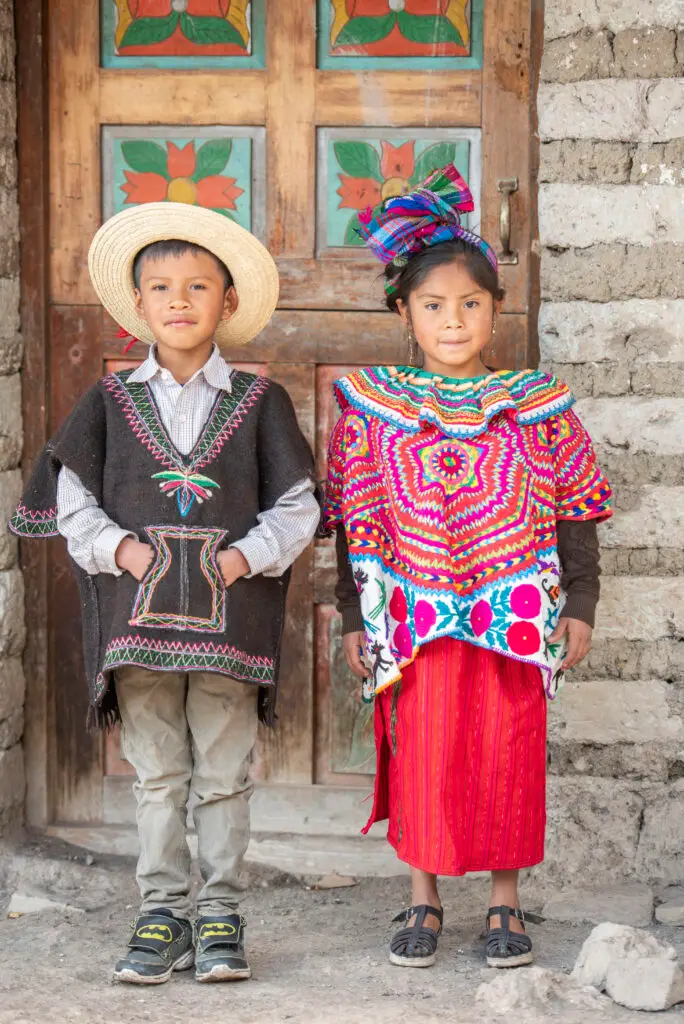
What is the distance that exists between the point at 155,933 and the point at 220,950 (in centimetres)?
15

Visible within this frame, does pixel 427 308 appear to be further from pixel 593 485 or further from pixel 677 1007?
pixel 677 1007

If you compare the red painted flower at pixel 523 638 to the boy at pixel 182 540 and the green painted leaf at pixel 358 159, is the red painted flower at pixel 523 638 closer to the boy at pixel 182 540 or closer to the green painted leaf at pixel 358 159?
the boy at pixel 182 540

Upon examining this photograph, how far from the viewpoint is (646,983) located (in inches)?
103

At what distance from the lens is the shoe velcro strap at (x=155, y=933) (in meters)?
2.77

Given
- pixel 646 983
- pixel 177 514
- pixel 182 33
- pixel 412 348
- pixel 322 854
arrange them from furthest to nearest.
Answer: pixel 322 854
pixel 182 33
pixel 412 348
pixel 177 514
pixel 646 983

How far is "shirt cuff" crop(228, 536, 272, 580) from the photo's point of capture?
2709 mm

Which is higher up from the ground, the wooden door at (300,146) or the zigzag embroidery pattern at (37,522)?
the wooden door at (300,146)

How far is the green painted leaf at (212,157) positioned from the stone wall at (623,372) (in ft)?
2.98

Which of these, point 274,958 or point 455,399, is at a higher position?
point 455,399

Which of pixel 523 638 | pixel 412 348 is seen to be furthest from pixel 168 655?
pixel 412 348

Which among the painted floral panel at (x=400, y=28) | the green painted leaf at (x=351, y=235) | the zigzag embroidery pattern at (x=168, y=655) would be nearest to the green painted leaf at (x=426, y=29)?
the painted floral panel at (x=400, y=28)

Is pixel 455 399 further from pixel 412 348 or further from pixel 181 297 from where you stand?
pixel 181 297

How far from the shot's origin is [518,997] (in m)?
2.64

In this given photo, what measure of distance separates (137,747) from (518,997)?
3.28ft
